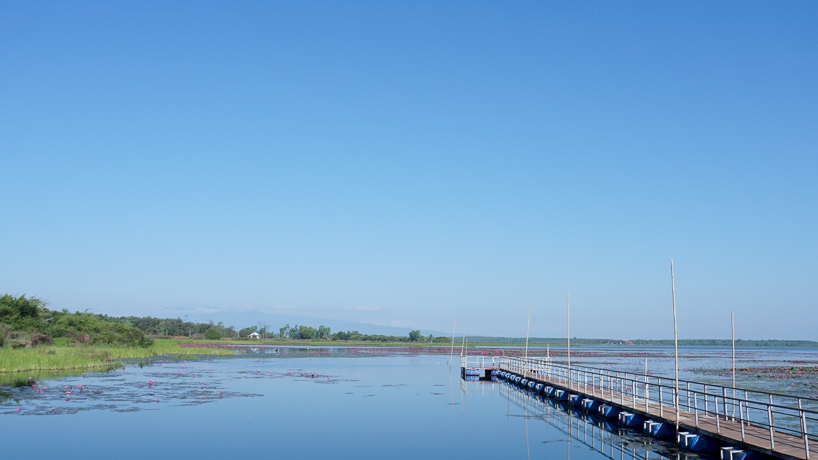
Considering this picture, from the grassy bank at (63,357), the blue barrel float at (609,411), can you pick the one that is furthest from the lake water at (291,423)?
the grassy bank at (63,357)

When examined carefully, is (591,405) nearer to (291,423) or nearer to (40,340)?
(291,423)

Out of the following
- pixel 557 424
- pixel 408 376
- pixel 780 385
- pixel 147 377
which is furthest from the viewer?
pixel 408 376

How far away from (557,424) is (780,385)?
78.4ft

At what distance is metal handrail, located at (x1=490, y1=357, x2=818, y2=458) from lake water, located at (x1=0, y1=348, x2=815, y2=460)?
2.14 m

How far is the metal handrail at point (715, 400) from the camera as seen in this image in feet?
58.2

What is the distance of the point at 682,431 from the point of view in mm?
21406

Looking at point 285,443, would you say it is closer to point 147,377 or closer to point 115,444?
point 115,444

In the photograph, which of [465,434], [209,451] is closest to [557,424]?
[465,434]

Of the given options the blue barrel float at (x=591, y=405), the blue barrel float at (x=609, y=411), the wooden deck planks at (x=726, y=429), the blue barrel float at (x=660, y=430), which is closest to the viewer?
the wooden deck planks at (x=726, y=429)

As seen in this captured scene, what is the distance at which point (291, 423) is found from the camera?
27.2 metres

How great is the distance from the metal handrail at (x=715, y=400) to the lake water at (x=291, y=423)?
7.02ft

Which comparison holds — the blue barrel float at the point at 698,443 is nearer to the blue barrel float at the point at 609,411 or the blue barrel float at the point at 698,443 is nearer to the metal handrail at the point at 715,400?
the metal handrail at the point at 715,400

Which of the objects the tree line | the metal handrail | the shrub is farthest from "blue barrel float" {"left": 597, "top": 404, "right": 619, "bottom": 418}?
the shrub

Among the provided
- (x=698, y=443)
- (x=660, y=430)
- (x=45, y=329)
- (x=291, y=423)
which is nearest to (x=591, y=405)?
(x=660, y=430)
